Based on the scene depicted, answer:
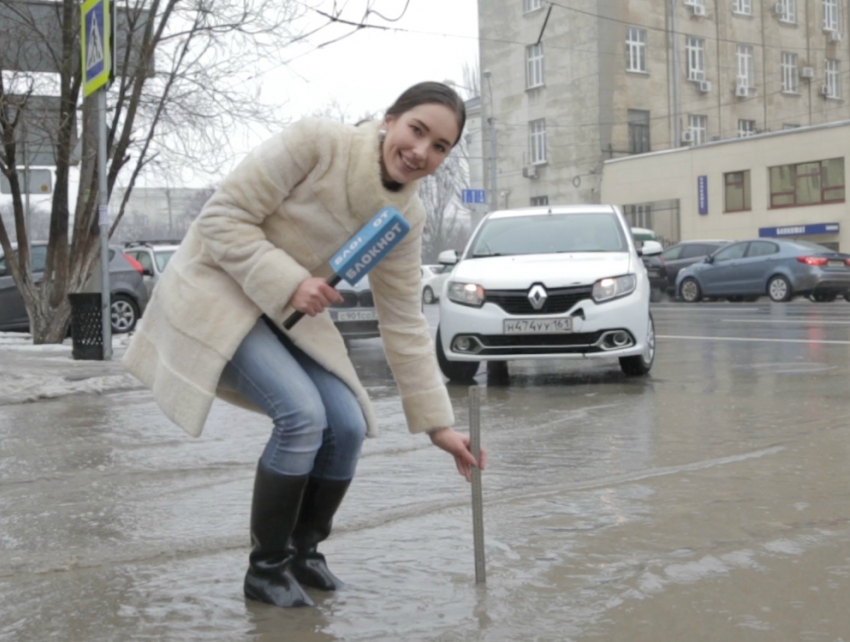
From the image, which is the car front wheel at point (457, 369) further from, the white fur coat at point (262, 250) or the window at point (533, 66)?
the window at point (533, 66)

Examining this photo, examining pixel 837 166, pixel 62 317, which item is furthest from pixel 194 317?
pixel 837 166

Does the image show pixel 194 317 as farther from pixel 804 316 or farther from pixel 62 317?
pixel 804 316

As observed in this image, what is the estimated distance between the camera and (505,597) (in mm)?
3693

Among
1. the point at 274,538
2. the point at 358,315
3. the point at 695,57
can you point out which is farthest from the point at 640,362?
the point at 695,57

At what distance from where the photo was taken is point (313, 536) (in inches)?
150

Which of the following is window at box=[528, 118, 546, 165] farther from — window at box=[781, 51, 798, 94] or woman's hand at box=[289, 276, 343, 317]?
woman's hand at box=[289, 276, 343, 317]

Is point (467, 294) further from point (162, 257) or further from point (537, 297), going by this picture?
Result: point (162, 257)

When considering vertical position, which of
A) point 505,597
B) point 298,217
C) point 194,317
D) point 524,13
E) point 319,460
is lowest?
point 505,597

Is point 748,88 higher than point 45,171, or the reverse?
point 748,88

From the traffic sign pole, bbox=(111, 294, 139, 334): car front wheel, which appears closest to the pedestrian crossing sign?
the traffic sign pole

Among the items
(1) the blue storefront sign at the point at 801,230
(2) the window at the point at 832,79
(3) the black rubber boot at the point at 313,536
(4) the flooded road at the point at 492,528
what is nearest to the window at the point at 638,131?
(1) the blue storefront sign at the point at 801,230

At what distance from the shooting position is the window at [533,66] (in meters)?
51.9

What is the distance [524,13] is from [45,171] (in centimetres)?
3630

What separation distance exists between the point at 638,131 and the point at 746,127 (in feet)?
21.2
